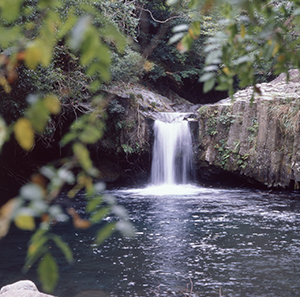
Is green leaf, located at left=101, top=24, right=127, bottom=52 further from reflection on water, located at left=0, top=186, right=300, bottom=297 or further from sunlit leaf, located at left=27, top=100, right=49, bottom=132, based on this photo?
reflection on water, located at left=0, top=186, right=300, bottom=297

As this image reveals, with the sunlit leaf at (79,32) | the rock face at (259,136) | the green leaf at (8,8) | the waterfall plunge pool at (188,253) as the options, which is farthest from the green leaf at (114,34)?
the rock face at (259,136)

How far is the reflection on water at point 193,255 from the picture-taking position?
5098 millimetres

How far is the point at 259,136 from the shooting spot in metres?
12.8

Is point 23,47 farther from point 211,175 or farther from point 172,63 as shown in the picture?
point 172,63

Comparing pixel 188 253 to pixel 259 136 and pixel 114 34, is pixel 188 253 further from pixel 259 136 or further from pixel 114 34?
pixel 259 136

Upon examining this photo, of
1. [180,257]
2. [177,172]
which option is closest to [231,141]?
[177,172]

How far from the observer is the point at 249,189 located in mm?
14016

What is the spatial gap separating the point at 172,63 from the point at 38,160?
40.3ft

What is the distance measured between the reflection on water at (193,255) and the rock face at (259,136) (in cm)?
243

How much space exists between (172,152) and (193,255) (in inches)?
388

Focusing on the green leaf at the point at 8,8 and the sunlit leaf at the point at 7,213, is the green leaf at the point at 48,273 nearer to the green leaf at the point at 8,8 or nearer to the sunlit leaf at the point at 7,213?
the sunlit leaf at the point at 7,213

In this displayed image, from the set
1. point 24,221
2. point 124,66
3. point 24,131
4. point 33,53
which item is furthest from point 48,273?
point 124,66

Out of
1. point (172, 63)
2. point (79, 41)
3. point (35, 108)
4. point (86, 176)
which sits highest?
point (172, 63)

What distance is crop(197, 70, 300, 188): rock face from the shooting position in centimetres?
1202
